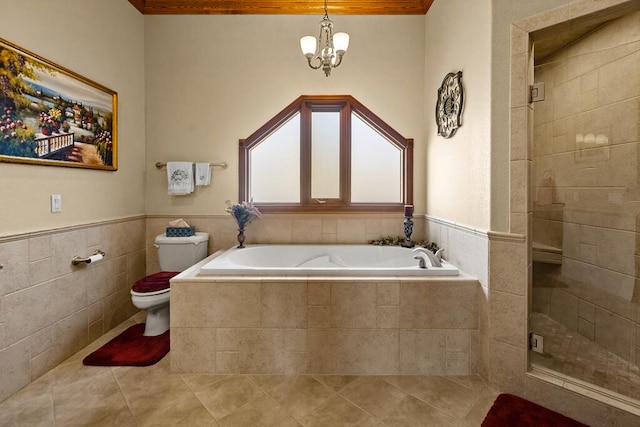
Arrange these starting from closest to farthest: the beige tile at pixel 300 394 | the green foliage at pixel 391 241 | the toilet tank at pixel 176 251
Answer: the beige tile at pixel 300 394 < the toilet tank at pixel 176 251 < the green foliage at pixel 391 241

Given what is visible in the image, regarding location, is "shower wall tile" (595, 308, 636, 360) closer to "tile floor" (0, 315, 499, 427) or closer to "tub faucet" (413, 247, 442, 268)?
"tile floor" (0, 315, 499, 427)

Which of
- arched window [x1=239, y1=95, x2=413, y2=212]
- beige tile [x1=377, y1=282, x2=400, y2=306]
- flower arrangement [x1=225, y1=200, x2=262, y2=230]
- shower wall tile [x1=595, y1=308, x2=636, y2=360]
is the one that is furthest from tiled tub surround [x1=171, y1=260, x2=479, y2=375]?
arched window [x1=239, y1=95, x2=413, y2=212]

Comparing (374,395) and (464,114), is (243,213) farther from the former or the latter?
(464,114)

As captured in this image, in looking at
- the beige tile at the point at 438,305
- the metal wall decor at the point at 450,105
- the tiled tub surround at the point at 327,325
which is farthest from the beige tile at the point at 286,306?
the metal wall decor at the point at 450,105

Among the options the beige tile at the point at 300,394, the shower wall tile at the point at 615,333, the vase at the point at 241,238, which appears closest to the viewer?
the beige tile at the point at 300,394

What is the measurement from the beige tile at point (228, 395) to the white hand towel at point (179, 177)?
1.71 m

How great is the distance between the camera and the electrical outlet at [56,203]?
6.23ft

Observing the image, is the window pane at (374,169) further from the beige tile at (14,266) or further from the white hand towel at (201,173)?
the beige tile at (14,266)

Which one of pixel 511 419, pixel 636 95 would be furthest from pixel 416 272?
pixel 636 95

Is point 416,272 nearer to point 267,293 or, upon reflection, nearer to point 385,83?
point 267,293

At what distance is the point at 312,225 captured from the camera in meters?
2.88

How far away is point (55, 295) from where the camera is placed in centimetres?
192

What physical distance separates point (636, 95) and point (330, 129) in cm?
209

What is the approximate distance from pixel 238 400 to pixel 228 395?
0.08 m
